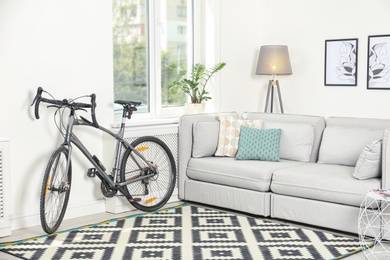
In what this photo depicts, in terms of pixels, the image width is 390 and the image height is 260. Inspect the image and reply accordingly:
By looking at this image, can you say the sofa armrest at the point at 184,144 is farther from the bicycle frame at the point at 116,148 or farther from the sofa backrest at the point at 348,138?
the sofa backrest at the point at 348,138

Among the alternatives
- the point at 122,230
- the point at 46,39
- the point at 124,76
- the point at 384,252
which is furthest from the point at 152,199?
the point at 384,252

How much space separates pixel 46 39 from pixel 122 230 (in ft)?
5.17

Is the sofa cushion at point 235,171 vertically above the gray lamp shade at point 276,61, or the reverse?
the gray lamp shade at point 276,61

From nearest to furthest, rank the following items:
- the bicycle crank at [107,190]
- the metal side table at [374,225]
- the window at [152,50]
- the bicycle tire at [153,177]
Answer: the metal side table at [374,225], the bicycle crank at [107,190], the bicycle tire at [153,177], the window at [152,50]

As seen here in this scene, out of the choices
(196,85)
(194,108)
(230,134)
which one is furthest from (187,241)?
(196,85)

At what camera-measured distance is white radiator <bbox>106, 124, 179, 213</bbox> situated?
202 inches

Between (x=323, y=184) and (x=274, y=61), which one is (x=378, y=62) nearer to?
(x=274, y=61)

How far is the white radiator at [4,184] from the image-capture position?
429cm

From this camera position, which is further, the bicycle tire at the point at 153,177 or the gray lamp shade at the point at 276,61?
the gray lamp shade at the point at 276,61

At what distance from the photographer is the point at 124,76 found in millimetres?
5660

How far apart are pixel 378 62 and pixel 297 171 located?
154 centimetres

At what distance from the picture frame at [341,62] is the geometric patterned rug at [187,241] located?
5.84ft

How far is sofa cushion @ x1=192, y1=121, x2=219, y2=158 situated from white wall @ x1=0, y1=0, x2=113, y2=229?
80 centimetres

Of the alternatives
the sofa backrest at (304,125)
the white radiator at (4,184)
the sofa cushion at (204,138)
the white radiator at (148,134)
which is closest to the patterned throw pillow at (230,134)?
the sofa cushion at (204,138)
